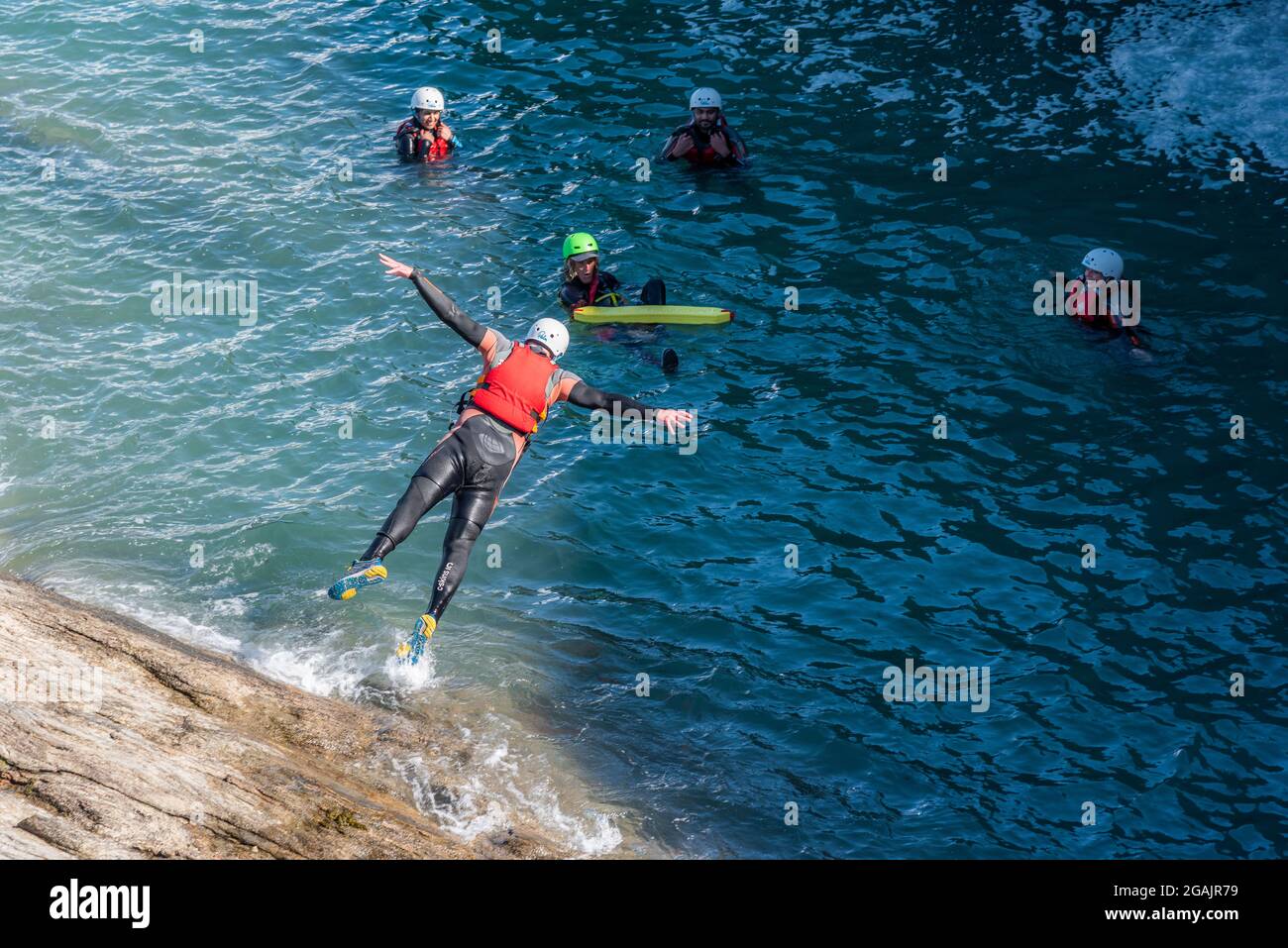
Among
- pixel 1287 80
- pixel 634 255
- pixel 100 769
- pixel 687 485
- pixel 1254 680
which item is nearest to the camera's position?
pixel 100 769

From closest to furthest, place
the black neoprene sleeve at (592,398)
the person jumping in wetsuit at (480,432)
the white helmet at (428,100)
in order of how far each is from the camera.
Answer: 1. the person jumping in wetsuit at (480,432)
2. the black neoprene sleeve at (592,398)
3. the white helmet at (428,100)

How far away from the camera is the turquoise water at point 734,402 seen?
38.8 feet

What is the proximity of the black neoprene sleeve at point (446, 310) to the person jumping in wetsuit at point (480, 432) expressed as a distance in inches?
0.4

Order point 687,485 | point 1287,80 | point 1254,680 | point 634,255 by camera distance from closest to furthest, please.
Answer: point 1254,680
point 687,485
point 634,255
point 1287,80

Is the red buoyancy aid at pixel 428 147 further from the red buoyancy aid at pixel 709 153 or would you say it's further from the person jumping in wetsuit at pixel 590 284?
the person jumping in wetsuit at pixel 590 284

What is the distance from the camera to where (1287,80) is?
2252 cm

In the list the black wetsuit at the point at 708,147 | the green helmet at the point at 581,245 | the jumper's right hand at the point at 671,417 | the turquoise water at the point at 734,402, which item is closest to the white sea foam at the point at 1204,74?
the turquoise water at the point at 734,402

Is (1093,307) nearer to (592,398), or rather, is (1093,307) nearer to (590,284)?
(590,284)

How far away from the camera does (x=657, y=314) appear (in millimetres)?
17672

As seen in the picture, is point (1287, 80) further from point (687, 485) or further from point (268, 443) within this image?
point (268, 443)

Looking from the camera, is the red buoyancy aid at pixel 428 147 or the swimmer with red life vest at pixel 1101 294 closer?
the swimmer with red life vest at pixel 1101 294

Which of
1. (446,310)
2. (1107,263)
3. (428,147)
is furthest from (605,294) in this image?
(1107,263)
